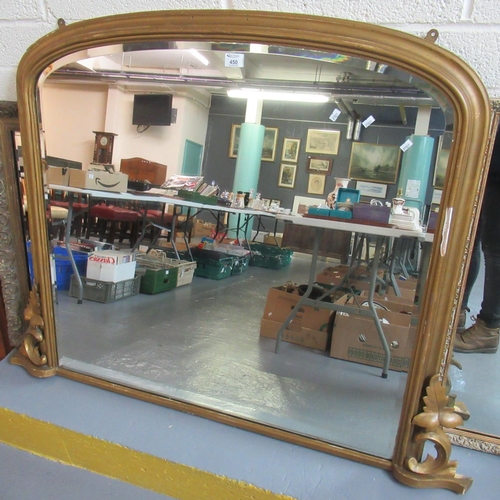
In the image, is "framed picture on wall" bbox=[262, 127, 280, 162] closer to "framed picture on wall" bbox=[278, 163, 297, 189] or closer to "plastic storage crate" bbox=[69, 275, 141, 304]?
"framed picture on wall" bbox=[278, 163, 297, 189]

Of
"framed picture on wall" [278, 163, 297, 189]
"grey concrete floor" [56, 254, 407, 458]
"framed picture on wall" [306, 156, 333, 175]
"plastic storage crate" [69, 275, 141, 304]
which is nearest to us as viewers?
"grey concrete floor" [56, 254, 407, 458]

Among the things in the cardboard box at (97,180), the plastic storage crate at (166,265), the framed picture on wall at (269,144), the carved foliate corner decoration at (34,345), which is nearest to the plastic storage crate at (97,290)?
the plastic storage crate at (166,265)

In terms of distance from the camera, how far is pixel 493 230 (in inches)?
42.3

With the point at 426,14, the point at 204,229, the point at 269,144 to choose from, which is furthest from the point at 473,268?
the point at 269,144

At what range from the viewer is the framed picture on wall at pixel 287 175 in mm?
8531

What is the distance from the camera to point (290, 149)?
27.8 ft

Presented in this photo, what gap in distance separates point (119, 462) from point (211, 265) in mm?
3050

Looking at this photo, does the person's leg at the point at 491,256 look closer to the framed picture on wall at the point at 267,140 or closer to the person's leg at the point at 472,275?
the person's leg at the point at 472,275

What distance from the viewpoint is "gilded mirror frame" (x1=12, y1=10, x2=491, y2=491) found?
91cm

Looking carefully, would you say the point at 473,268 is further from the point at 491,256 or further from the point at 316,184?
the point at 316,184

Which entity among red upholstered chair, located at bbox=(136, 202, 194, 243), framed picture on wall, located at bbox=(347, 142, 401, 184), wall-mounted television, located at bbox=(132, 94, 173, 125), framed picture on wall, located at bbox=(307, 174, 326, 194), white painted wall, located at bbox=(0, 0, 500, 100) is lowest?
red upholstered chair, located at bbox=(136, 202, 194, 243)

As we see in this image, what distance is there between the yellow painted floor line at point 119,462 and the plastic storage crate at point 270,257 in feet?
13.8

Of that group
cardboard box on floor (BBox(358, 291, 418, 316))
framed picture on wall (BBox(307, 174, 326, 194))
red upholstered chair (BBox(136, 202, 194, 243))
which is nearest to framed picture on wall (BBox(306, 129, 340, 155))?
framed picture on wall (BBox(307, 174, 326, 194))

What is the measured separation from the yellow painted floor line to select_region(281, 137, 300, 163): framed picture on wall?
782 centimetres
